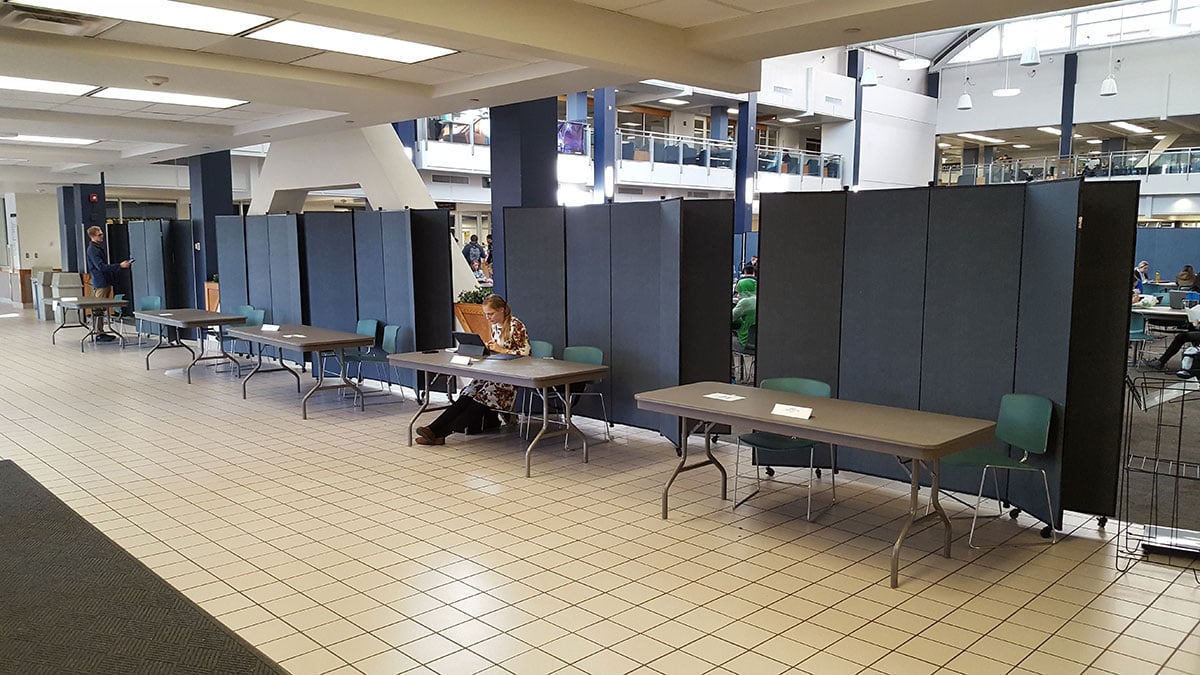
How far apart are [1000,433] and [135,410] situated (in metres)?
8.10

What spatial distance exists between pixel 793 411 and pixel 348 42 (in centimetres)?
421

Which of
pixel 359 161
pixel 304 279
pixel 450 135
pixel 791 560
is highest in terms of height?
pixel 450 135

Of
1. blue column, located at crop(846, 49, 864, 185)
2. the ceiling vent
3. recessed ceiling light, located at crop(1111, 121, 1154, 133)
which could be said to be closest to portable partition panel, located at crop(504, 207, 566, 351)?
the ceiling vent

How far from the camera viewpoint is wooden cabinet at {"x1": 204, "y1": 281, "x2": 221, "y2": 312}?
43.1ft

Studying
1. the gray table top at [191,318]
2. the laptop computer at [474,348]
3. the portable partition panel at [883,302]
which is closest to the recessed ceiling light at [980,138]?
the portable partition panel at [883,302]

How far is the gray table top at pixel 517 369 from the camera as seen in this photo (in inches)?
240

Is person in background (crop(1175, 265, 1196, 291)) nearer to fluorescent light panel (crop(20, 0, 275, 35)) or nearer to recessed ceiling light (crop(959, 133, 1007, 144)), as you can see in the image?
recessed ceiling light (crop(959, 133, 1007, 144))

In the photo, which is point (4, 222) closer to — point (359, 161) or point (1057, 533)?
point (359, 161)

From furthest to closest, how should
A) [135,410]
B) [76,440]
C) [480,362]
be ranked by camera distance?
1. [135,410]
2. [76,440]
3. [480,362]

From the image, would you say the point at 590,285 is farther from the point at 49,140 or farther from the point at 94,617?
the point at 49,140

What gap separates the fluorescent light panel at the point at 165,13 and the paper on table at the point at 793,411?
13.6ft

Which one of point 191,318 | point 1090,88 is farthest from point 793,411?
point 1090,88

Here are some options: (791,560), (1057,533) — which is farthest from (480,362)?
(1057,533)

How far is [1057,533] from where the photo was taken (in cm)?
491
